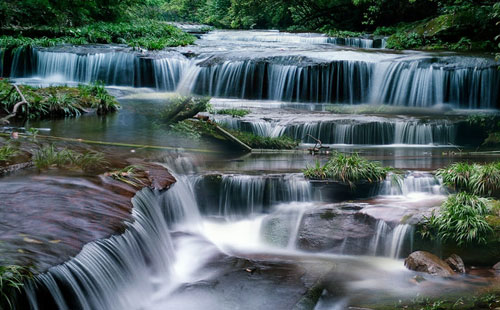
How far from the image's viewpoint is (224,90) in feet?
57.9

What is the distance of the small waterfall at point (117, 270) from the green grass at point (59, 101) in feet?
25.1

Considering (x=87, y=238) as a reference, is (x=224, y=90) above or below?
above

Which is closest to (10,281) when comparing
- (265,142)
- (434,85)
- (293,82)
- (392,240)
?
(392,240)

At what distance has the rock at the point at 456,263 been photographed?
6.95 m

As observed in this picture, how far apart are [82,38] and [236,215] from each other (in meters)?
16.4

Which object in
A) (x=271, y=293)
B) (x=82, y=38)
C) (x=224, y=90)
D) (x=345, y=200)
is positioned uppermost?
(x=82, y=38)

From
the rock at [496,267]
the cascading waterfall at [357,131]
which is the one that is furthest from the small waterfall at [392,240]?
the cascading waterfall at [357,131]

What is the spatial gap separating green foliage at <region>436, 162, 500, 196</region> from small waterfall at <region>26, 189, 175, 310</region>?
4.47 meters

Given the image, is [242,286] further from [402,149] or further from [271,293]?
[402,149]

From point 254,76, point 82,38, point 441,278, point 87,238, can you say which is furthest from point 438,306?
point 82,38

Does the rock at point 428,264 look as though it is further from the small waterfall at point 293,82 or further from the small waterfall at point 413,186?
the small waterfall at point 293,82

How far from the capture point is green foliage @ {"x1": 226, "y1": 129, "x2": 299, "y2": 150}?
12.3 metres

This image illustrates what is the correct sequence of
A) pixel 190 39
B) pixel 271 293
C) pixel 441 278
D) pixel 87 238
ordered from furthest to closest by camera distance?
pixel 190 39, pixel 441 278, pixel 271 293, pixel 87 238

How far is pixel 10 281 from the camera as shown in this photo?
417 cm
